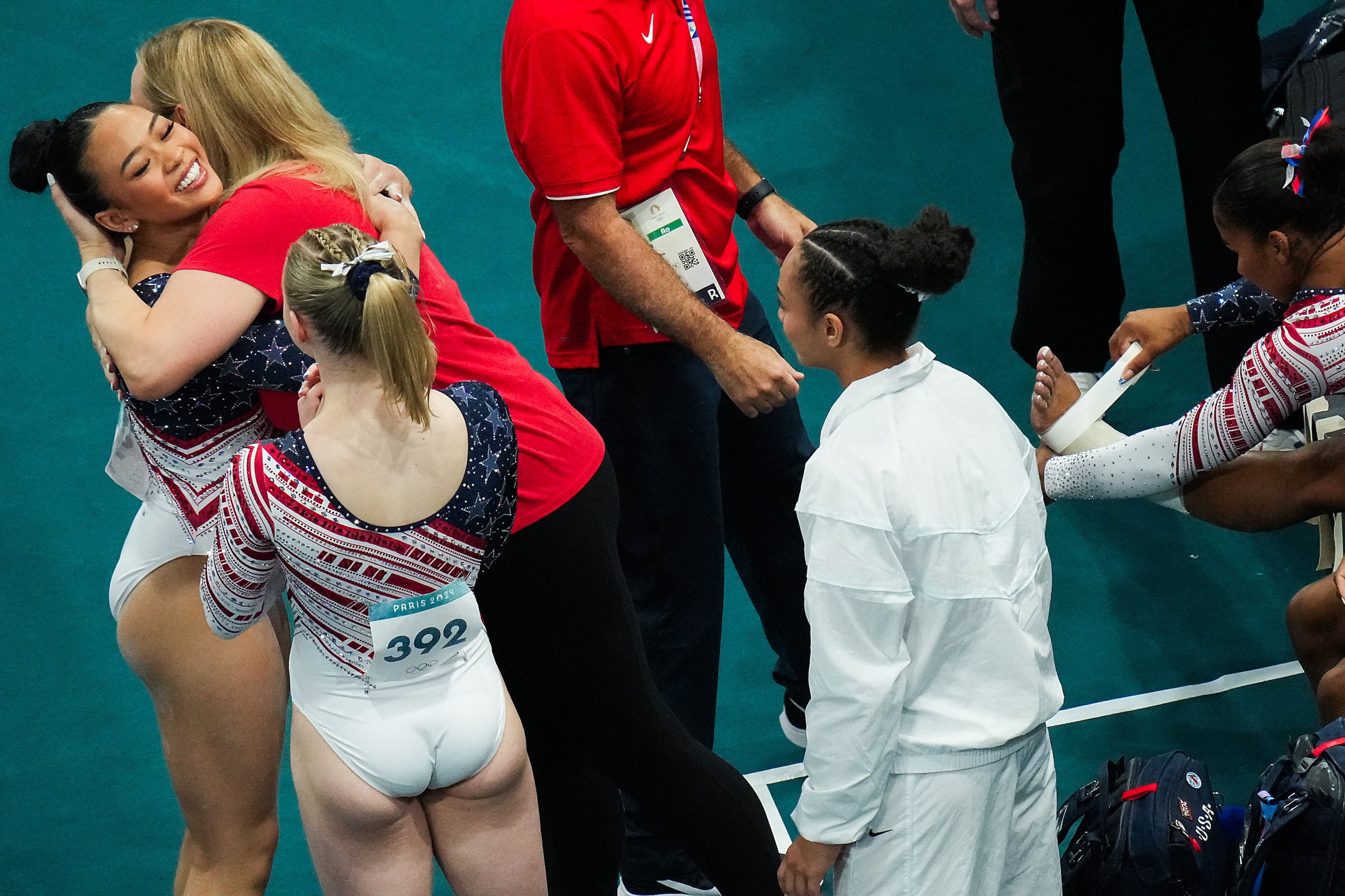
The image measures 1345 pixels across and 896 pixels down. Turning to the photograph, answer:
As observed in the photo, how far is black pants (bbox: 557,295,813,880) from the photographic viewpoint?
2461mm

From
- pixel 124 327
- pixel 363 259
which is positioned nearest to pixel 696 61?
pixel 363 259

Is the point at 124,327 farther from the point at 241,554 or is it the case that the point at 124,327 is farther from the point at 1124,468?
the point at 1124,468

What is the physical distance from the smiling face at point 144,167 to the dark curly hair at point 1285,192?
5.97 feet

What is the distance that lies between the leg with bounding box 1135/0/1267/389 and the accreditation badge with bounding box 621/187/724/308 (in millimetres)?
1431

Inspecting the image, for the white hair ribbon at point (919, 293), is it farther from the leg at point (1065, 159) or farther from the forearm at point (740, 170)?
the leg at point (1065, 159)

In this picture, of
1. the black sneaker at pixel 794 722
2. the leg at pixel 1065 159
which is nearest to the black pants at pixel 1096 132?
the leg at pixel 1065 159

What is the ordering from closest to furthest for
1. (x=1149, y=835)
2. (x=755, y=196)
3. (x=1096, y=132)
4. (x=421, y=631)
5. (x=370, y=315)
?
(x=370, y=315), (x=421, y=631), (x=1149, y=835), (x=755, y=196), (x=1096, y=132)

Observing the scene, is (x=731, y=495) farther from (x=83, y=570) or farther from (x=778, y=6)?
(x=778, y=6)

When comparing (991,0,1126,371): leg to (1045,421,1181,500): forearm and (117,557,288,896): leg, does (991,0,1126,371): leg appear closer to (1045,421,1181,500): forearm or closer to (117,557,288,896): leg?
(1045,421,1181,500): forearm

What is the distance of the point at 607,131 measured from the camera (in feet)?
7.54

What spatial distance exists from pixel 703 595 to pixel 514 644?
532mm

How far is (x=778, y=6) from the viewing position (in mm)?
4820

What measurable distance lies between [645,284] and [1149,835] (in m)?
1.21

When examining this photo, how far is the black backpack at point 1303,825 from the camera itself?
Result: 2077 millimetres
